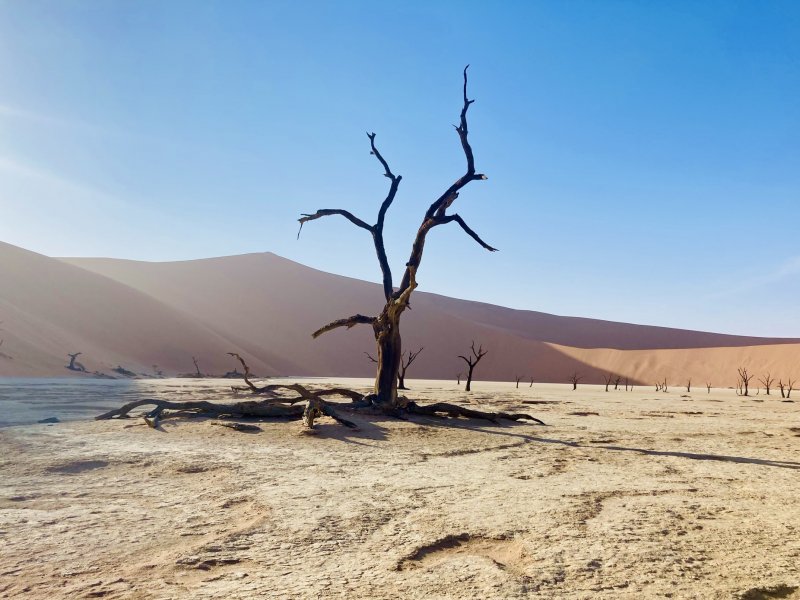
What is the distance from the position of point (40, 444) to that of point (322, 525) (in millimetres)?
4347

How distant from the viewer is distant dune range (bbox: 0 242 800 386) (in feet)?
144

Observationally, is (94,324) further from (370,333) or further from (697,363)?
(697,363)

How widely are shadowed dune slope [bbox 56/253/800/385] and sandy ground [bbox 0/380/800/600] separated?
49636 mm

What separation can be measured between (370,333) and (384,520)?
68.1m

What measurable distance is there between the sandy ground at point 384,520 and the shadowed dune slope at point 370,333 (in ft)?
163

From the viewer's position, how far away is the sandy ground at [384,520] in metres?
3.03

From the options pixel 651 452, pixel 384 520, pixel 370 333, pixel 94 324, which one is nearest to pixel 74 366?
pixel 94 324

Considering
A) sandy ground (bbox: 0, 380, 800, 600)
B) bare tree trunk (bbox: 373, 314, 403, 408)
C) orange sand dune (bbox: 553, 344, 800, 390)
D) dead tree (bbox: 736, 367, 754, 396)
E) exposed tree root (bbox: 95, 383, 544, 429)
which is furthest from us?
orange sand dune (bbox: 553, 344, 800, 390)

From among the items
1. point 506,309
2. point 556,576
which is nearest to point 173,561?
point 556,576

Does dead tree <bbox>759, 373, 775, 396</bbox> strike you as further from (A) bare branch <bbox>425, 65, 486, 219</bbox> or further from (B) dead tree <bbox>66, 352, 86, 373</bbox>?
(B) dead tree <bbox>66, 352, 86, 373</bbox>

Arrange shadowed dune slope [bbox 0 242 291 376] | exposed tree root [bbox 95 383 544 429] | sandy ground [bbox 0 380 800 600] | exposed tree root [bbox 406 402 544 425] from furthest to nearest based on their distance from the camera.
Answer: shadowed dune slope [bbox 0 242 291 376]
exposed tree root [bbox 406 402 544 425]
exposed tree root [bbox 95 383 544 429]
sandy ground [bbox 0 380 800 600]

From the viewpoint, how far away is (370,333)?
72125mm

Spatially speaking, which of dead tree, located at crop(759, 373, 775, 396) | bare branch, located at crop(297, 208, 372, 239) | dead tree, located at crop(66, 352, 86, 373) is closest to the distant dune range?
dead tree, located at crop(66, 352, 86, 373)

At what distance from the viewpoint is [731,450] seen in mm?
8078
